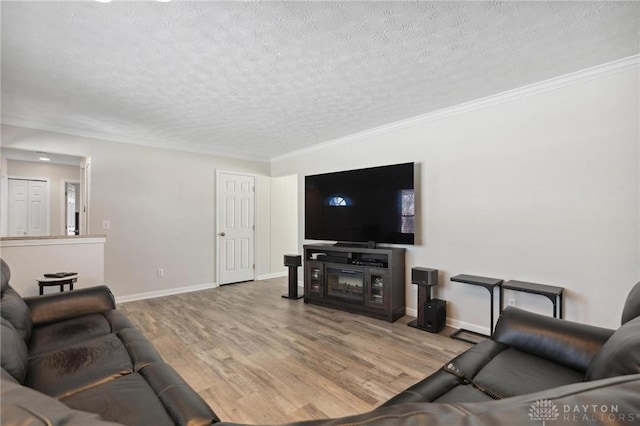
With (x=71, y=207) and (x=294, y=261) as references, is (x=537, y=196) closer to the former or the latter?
(x=294, y=261)

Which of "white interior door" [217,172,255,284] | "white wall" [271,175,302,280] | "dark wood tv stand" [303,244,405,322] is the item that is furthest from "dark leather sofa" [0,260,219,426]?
"white wall" [271,175,302,280]

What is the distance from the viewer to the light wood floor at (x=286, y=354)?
1915mm

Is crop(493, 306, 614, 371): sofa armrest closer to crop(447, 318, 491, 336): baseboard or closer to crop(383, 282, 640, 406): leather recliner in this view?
crop(383, 282, 640, 406): leather recliner

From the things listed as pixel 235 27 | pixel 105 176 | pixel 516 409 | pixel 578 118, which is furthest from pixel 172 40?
pixel 578 118

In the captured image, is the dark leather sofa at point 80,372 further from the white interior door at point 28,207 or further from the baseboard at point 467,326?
the white interior door at point 28,207

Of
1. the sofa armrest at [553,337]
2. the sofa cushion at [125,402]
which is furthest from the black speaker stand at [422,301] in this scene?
the sofa cushion at [125,402]

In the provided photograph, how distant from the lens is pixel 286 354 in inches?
102

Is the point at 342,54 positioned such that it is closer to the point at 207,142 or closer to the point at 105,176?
the point at 207,142

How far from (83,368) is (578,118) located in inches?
154

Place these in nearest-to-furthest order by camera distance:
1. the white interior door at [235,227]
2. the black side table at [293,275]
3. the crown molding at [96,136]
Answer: the crown molding at [96,136]
the black side table at [293,275]
the white interior door at [235,227]

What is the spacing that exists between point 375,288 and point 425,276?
684 mm

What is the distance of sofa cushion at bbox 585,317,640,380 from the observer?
84 centimetres

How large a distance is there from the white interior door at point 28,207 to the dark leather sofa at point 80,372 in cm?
472

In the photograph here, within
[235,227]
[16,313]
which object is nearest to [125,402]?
[16,313]
